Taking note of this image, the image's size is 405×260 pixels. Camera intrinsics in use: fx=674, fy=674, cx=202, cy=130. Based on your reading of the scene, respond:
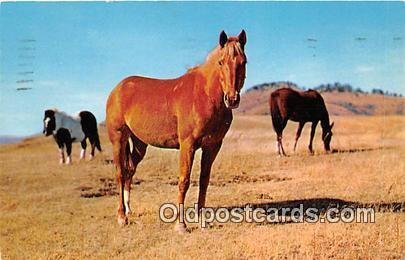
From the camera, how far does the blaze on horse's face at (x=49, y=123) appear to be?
3.88 meters

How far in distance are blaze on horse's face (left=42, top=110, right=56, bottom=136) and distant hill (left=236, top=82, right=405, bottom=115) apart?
1075 millimetres

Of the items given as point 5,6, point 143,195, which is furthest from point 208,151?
point 5,6

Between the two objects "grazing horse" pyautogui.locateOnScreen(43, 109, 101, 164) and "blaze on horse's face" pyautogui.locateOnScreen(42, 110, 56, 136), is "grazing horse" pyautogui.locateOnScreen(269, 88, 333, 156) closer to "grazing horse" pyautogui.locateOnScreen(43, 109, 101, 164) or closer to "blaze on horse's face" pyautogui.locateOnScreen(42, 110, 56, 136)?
"grazing horse" pyautogui.locateOnScreen(43, 109, 101, 164)

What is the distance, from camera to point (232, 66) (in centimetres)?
333

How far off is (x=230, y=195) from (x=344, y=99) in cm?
86

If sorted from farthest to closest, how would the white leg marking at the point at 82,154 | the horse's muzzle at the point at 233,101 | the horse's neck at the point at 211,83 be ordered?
the white leg marking at the point at 82,154 → the horse's neck at the point at 211,83 → the horse's muzzle at the point at 233,101

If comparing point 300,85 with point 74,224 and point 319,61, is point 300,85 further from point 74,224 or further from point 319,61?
A: point 74,224

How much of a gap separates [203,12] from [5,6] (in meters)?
1.11

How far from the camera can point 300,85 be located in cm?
386

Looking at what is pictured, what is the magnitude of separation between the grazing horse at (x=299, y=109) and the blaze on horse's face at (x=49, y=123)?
1.28 metres

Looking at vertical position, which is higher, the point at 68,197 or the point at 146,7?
the point at 146,7

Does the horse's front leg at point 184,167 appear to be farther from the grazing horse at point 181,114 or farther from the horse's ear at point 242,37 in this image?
the horse's ear at point 242,37

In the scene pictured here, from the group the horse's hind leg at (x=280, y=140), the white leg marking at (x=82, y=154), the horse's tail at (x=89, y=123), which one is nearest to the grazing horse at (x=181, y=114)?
the horse's tail at (x=89, y=123)

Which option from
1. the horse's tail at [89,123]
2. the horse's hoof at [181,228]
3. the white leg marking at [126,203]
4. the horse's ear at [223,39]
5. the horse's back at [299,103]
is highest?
the horse's ear at [223,39]
